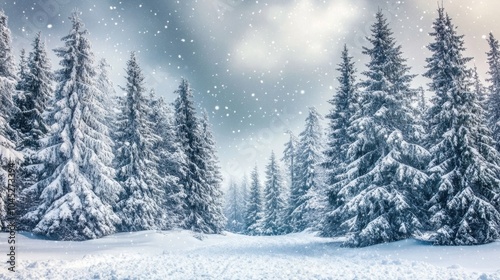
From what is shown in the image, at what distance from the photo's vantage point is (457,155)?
17719 mm

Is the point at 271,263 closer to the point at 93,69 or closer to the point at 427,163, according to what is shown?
the point at 427,163

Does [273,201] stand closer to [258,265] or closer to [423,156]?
[423,156]

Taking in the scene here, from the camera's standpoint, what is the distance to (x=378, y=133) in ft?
65.7

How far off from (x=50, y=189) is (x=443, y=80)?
2410 cm

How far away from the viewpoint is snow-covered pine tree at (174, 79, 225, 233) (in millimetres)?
32281

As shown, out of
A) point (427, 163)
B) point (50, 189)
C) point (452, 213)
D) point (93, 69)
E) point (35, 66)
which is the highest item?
point (35, 66)

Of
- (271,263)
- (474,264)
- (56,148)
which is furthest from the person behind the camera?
(56,148)

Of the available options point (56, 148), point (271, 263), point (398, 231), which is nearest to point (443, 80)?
point (398, 231)

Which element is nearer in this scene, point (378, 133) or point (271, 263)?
point (271, 263)

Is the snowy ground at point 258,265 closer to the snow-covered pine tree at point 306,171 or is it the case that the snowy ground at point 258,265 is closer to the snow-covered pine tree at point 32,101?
the snow-covered pine tree at point 32,101

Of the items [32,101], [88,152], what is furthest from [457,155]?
[32,101]

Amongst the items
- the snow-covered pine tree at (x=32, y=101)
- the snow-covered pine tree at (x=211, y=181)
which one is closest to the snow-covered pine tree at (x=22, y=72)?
the snow-covered pine tree at (x=32, y=101)

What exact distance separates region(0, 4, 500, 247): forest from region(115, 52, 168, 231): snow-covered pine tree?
101 mm

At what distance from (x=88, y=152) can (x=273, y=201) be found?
115ft
